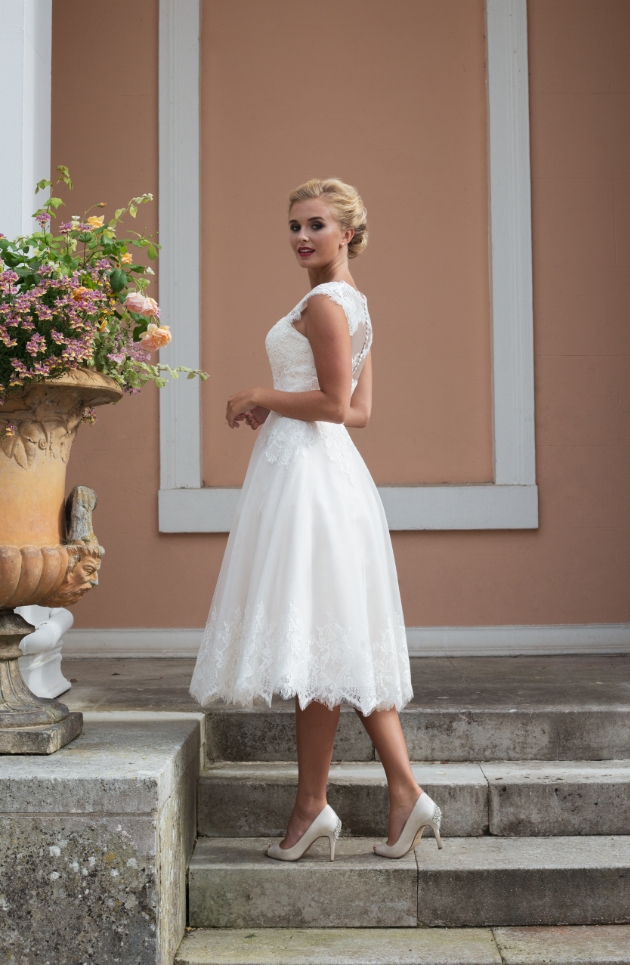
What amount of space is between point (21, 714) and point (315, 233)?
4.58 ft

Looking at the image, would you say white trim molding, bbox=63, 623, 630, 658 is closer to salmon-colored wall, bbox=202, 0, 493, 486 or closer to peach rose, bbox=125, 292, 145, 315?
salmon-colored wall, bbox=202, 0, 493, 486

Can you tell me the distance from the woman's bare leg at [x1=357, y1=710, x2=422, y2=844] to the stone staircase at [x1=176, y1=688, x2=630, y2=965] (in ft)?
0.51

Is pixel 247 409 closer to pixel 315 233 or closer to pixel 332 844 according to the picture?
pixel 315 233

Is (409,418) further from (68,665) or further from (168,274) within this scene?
(68,665)

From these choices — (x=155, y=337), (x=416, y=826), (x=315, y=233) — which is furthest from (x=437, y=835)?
(x=315, y=233)

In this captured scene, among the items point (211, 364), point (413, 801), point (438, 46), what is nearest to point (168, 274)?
point (211, 364)

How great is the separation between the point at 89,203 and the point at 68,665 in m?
2.05

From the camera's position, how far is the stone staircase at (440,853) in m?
2.34

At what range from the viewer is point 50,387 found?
229 centimetres

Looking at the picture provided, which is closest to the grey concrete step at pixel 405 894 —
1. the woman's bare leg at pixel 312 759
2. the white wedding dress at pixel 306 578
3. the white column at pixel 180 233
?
the woman's bare leg at pixel 312 759

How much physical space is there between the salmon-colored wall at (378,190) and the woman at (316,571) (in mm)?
1913

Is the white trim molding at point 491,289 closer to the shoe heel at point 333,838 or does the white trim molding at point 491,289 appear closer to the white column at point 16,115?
the white column at point 16,115

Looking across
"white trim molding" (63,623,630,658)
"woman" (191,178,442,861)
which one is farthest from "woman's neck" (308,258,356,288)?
"white trim molding" (63,623,630,658)

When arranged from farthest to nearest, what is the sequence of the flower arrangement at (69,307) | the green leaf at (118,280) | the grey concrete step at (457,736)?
the grey concrete step at (457,736), the green leaf at (118,280), the flower arrangement at (69,307)
